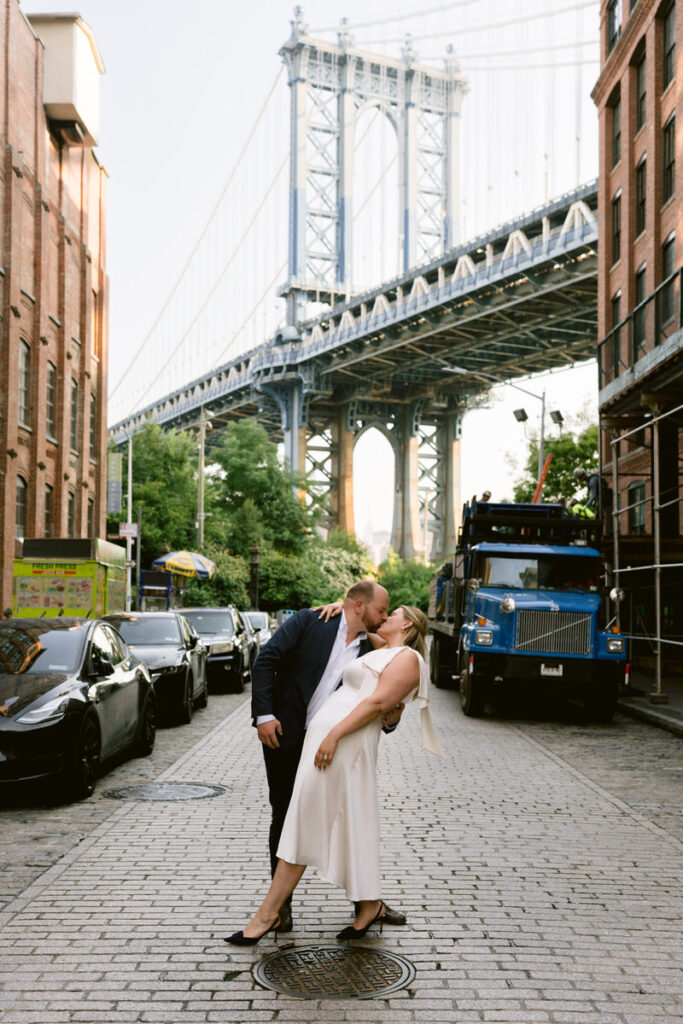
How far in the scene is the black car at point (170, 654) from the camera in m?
15.0

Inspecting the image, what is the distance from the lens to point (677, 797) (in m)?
9.55

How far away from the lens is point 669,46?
28891 millimetres

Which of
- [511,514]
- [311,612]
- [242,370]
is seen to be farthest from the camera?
[242,370]

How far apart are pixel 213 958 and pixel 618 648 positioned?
1132 cm

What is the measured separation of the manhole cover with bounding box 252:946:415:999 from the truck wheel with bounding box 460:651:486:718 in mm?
10654

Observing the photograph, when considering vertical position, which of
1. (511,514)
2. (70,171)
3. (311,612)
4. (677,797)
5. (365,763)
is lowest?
(677,797)

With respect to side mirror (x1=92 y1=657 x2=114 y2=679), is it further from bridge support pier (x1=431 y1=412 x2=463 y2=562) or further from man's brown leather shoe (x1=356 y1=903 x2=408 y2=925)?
bridge support pier (x1=431 y1=412 x2=463 y2=562)

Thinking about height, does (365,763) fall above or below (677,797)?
above

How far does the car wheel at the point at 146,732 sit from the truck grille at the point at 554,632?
18.4ft

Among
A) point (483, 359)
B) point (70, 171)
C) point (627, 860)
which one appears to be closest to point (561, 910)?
point (627, 860)

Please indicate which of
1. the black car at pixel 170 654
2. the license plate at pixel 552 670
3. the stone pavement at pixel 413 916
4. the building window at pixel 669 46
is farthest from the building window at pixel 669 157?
the stone pavement at pixel 413 916

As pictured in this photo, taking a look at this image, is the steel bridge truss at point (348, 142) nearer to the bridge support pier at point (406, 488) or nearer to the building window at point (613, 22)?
the bridge support pier at point (406, 488)

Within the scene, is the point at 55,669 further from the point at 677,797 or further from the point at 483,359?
the point at 483,359

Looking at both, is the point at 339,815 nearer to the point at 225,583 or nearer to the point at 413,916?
the point at 413,916
